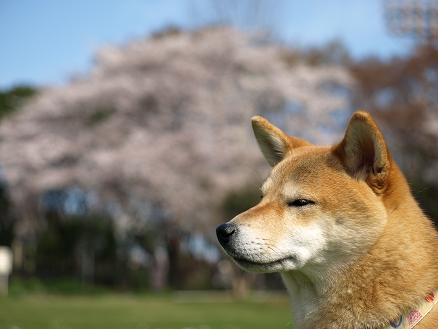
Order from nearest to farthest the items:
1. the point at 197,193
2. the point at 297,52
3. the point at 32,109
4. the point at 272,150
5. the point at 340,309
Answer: the point at 340,309 → the point at 272,150 → the point at 197,193 → the point at 32,109 → the point at 297,52

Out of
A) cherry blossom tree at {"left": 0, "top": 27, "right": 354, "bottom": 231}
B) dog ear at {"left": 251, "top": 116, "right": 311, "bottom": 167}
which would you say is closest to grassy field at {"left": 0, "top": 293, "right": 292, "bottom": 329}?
cherry blossom tree at {"left": 0, "top": 27, "right": 354, "bottom": 231}

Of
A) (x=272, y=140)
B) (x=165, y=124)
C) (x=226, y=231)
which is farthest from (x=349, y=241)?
(x=165, y=124)

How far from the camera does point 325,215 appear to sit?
3365 mm

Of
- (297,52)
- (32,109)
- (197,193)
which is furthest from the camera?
(297,52)

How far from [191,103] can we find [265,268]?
21984mm

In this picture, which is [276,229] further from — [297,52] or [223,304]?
[297,52]

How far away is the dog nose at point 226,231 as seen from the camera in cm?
339

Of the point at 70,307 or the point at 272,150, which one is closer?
the point at 272,150

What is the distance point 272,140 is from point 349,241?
1.04m

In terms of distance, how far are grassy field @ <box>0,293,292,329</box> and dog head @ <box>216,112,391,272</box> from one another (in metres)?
6.89

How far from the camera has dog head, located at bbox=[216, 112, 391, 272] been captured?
3.30 meters

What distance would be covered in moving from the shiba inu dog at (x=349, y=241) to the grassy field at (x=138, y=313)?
270 inches

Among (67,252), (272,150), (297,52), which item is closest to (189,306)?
(67,252)

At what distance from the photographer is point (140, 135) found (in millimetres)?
24547
